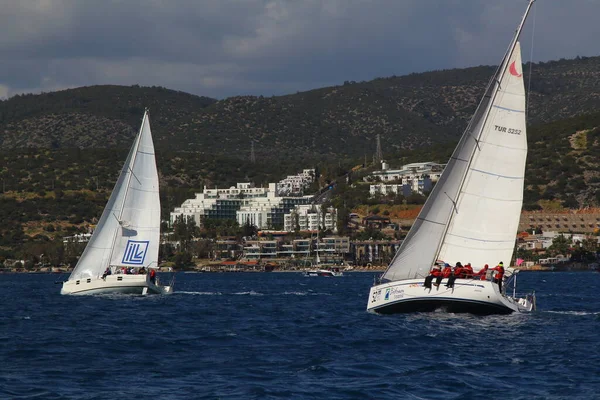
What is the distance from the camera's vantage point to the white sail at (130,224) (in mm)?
66312

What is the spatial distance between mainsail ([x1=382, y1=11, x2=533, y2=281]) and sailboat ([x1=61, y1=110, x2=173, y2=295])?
23.9 m

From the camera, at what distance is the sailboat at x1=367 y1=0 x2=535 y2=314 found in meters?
44.7

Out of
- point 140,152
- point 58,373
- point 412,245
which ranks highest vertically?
point 140,152

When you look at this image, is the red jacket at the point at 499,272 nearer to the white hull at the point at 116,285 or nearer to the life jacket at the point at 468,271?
the life jacket at the point at 468,271

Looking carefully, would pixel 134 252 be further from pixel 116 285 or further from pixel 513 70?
pixel 513 70

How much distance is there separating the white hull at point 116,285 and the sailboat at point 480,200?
73.8 feet

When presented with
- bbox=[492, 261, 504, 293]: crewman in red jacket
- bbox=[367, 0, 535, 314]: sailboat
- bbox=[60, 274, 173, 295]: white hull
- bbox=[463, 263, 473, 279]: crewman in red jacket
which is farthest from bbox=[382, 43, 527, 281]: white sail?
bbox=[60, 274, 173, 295]: white hull

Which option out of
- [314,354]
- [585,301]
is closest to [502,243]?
[314,354]

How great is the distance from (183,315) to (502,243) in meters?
14.8

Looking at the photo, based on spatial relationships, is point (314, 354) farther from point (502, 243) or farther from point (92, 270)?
point (92, 270)

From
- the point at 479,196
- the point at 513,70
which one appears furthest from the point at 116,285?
the point at 513,70

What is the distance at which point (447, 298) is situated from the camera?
43125 millimetres

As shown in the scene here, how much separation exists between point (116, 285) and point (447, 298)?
25995 mm

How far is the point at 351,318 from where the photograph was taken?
4828 centimetres
